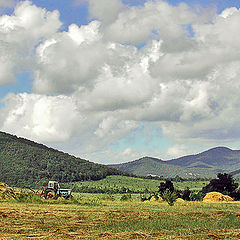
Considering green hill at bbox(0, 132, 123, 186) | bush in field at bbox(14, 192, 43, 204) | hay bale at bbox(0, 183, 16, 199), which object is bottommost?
bush in field at bbox(14, 192, 43, 204)

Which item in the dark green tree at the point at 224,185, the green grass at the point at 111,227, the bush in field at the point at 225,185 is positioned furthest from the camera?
the dark green tree at the point at 224,185

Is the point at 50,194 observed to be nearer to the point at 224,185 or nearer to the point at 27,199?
the point at 27,199

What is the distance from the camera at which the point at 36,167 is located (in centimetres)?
17525

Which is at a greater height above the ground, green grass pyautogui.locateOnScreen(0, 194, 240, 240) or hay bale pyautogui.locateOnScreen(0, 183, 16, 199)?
hay bale pyautogui.locateOnScreen(0, 183, 16, 199)

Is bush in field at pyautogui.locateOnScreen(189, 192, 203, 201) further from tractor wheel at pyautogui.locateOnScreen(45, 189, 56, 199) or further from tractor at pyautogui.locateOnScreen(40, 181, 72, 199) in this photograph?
tractor wheel at pyautogui.locateOnScreen(45, 189, 56, 199)

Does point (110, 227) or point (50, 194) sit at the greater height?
point (50, 194)

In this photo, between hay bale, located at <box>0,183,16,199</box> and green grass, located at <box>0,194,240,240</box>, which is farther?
hay bale, located at <box>0,183,16,199</box>

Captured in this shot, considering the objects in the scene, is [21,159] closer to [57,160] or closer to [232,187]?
[57,160]

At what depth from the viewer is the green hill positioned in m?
159

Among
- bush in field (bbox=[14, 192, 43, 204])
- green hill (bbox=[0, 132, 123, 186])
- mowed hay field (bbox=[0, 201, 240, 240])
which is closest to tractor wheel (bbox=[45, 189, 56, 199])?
bush in field (bbox=[14, 192, 43, 204])

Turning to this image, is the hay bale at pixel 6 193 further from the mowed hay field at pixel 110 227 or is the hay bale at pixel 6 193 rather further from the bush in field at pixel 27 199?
the mowed hay field at pixel 110 227

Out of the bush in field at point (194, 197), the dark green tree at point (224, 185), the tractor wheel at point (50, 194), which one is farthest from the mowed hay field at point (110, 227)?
the dark green tree at point (224, 185)

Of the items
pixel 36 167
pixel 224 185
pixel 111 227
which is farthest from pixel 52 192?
pixel 36 167

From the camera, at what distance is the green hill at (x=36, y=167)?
6245 inches
